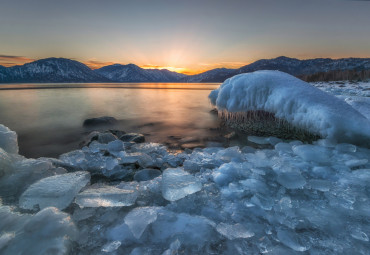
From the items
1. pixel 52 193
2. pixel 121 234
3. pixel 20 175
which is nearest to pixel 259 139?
pixel 121 234

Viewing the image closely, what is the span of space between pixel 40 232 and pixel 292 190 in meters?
2.01

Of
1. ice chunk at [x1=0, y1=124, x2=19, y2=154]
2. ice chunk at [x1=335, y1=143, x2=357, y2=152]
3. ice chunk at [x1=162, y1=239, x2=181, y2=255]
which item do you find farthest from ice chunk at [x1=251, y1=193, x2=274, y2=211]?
ice chunk at [x1=0, y1=124, x2=19, y2=154]

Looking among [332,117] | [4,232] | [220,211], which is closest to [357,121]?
[332,117]

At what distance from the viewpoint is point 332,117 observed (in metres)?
2.60

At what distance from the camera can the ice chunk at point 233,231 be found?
1.14 metres

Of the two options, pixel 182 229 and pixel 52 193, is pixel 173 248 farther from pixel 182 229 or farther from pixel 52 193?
pixel 52 193

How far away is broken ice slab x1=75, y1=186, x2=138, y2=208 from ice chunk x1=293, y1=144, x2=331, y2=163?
7.04ft

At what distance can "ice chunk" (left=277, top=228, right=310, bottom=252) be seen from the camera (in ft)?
3.48

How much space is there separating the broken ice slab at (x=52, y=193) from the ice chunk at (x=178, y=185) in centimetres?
79

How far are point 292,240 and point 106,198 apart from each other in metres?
1.39

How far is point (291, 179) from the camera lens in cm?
174

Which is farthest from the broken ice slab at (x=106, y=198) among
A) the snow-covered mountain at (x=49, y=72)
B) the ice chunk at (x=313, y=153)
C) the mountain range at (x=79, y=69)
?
the snow-covered mountain at (x=49, y=72)

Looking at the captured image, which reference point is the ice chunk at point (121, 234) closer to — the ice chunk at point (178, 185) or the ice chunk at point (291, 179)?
the ice chunk at point (178, 185)

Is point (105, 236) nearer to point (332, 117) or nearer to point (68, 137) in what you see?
point (332, 117)
